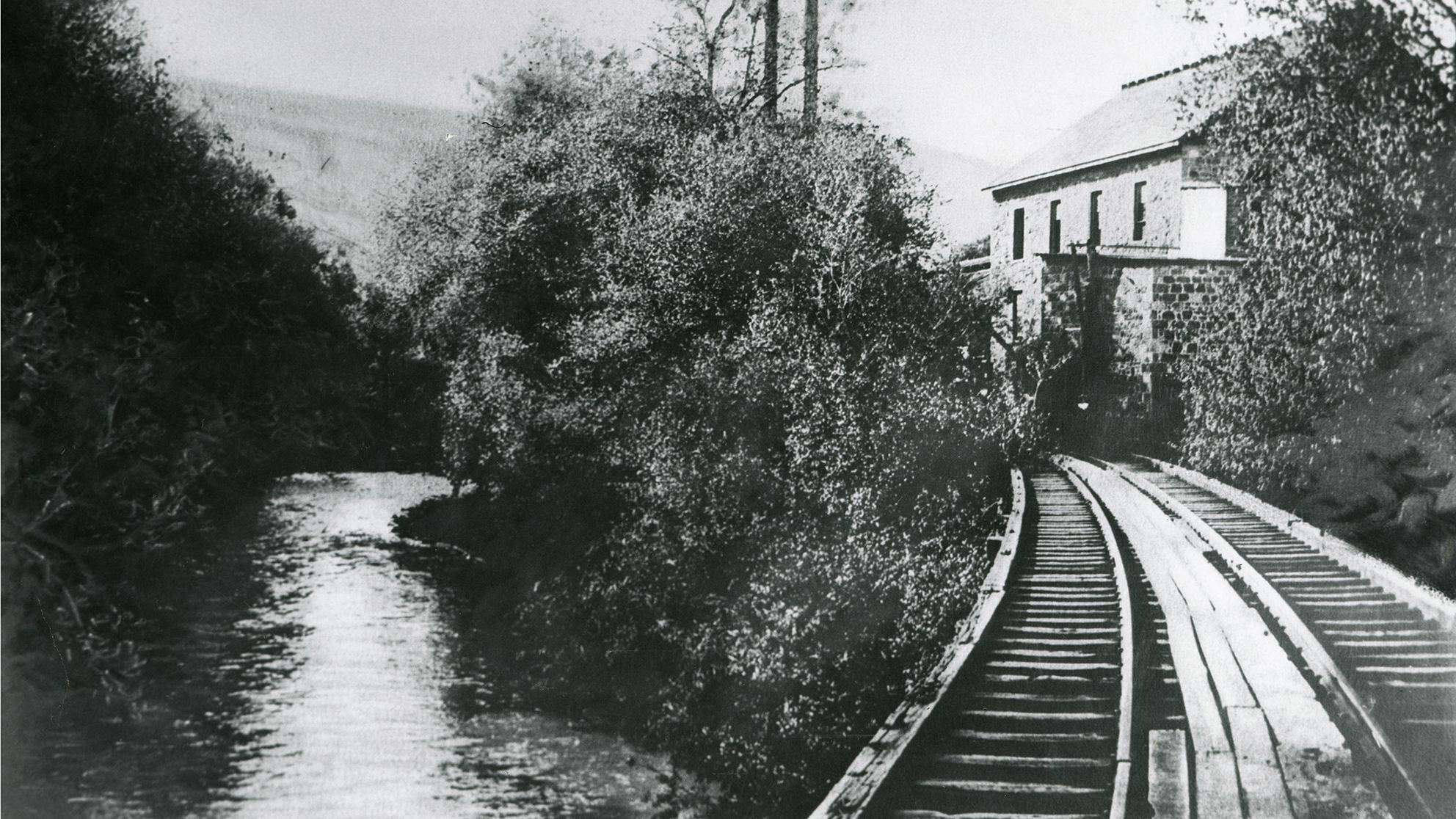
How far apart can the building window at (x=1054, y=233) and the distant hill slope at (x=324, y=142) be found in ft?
8.67

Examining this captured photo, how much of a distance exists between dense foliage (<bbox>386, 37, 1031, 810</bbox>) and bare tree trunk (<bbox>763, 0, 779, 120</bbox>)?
0.20m

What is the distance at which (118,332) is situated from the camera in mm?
3324

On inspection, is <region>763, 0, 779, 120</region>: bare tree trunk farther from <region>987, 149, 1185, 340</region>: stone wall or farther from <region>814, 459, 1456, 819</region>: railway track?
<region>814, 459, 1456, 819</region>: railway track

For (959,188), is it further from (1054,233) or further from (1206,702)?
(1206,702)

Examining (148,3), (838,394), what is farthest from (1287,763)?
(148,3)

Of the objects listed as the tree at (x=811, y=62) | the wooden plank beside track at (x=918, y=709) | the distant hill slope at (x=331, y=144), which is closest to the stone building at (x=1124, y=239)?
the distant hill slope at (x=331, y=144)

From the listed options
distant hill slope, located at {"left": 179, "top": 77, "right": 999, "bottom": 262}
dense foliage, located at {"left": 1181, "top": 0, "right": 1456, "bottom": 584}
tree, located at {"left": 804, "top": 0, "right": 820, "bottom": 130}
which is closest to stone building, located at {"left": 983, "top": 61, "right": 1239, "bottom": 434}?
dense foliage, located at {"left": 1181, "top": 0, "right": 1456, "bottom": 584}

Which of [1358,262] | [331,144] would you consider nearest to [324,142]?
[331,144]

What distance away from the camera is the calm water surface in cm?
386

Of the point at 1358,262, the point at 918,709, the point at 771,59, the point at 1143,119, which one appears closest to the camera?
the point at 1358,262

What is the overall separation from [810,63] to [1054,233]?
205 centimetres

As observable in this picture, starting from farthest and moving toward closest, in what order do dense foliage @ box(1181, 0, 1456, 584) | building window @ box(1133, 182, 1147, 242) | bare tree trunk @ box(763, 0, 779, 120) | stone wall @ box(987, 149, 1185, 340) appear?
bare tree trunk @ box(763, 0, 779, 120) → building window @ box(1133, 182, 1147, 242) → stone wall @ box(987, 149, 1185, 340) → dense foliage @ box(1181, 0, 1456, 584)

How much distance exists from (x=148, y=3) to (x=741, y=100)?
4086 millimetres

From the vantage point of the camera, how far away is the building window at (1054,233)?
4637mm
